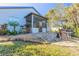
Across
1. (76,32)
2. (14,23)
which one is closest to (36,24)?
(14,23)

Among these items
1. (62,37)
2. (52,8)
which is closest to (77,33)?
(62,37)

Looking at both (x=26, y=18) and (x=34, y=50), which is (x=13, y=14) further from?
(x=34, y=50)

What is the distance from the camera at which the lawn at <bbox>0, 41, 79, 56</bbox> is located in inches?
116

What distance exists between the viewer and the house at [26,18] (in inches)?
116

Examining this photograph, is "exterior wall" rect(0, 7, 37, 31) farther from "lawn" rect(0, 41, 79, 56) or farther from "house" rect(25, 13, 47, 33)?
"lawn" rect(0, 41, 79, 56)

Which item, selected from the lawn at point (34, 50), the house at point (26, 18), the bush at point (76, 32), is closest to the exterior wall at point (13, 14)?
the house at point (26, 18)

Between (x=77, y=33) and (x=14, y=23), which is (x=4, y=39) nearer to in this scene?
(x=14, y=23)

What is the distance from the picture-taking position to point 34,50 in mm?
2936

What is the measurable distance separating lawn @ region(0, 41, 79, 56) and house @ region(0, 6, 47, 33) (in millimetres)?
154

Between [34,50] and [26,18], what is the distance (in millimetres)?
323

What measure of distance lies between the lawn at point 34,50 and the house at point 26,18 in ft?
0.50

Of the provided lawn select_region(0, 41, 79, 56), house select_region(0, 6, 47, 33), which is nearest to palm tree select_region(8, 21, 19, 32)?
house select_region(0, 6, 47, 33)

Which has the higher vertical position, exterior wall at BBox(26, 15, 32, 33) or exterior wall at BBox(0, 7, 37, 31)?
exterior wall at BBox(0, 7, 37, 31)

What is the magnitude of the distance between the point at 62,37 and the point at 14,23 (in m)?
0.49
